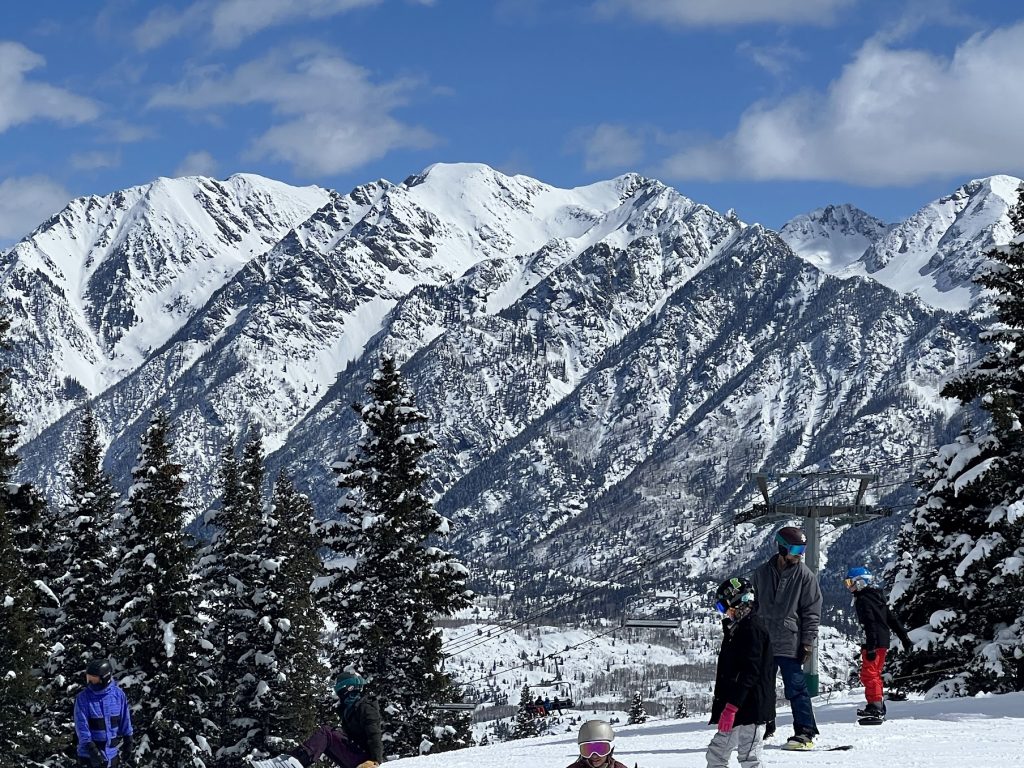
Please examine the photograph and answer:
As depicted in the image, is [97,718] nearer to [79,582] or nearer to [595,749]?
[595,749]

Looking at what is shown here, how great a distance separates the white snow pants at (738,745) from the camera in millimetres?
13906

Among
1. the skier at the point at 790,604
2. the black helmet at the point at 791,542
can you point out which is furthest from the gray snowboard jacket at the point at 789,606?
the black helmet at the point at 791,542

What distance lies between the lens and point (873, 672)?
62.8 ft

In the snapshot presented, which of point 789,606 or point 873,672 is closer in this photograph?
point 789,606

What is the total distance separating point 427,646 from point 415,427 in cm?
549

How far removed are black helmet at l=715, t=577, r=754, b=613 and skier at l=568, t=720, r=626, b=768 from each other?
386cm

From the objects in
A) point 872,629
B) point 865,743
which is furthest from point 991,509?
point 865,743

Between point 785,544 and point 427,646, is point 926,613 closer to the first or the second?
point 427,646

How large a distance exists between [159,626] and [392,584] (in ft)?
25.7

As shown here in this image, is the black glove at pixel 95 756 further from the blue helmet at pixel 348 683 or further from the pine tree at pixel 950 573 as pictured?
the pine tree at pixel 950 573

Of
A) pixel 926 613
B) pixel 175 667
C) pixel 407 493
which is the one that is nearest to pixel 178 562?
pixel 175 667

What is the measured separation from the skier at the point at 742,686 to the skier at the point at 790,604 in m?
2.29

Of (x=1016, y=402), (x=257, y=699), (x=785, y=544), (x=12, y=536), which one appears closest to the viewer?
(x=785, y=544)

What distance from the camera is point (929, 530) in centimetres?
3306
